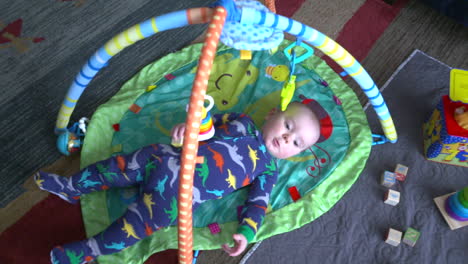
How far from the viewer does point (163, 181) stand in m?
1.13

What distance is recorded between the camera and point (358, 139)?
1.42 meters

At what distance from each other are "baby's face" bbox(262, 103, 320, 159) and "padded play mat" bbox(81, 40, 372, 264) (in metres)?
0.13

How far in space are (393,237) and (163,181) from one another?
81 cm

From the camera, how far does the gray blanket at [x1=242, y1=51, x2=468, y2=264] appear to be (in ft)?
4.15

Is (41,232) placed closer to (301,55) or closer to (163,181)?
(163,181)

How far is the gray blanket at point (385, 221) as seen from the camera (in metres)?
1.26

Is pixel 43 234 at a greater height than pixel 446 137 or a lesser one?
lesser

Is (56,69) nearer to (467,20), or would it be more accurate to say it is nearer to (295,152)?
(295,152)

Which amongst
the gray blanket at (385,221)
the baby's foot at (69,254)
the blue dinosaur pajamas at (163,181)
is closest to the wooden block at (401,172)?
the gray blanket at (385,221)

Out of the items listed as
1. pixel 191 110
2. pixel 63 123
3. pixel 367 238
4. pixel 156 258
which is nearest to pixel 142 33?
pixel 191 110

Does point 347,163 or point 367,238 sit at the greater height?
point 347,163

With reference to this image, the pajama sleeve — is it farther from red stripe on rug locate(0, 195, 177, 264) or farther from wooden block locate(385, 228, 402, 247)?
wooden block locate(385, 228, 402, 247)

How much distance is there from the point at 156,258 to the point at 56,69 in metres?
0.97

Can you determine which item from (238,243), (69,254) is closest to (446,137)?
(238,243)
